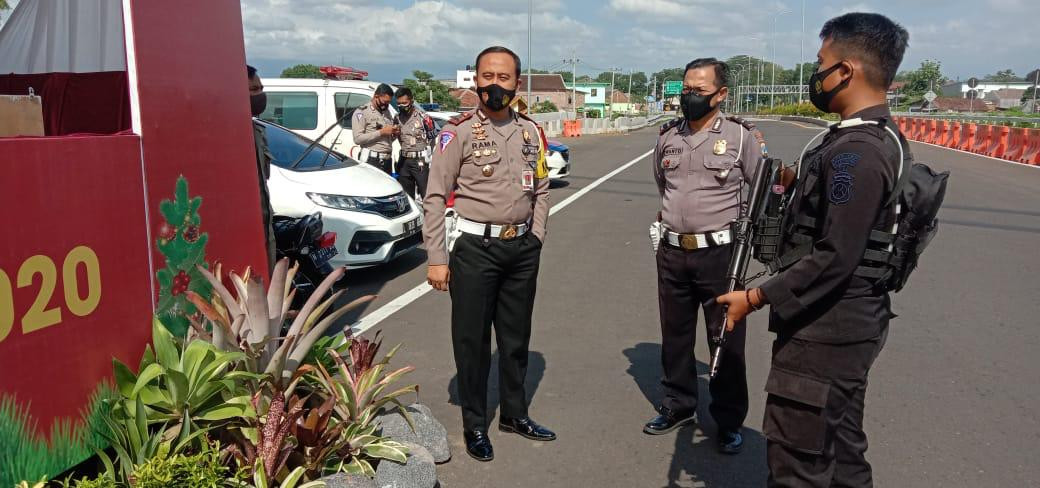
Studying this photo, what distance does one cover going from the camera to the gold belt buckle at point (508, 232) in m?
3.82

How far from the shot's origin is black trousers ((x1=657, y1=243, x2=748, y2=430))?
4000 mm

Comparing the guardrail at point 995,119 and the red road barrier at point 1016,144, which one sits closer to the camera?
the red road barrier at point 1016,144

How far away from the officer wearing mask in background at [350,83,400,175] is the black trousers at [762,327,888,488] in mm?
7903

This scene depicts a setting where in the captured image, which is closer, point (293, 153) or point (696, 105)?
point (696, 105)

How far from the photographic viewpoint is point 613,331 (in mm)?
6012

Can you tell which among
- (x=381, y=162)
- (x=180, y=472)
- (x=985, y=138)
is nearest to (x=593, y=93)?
(x=985, y=138)

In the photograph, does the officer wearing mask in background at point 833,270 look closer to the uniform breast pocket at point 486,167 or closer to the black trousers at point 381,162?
the uniform breast pocket at point 486,167

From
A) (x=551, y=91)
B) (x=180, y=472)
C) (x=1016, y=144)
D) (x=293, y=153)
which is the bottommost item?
(x=180, y=472)

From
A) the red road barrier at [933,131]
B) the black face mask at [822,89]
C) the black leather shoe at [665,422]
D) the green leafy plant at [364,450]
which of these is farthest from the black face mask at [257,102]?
the red road barrier at [933,131]

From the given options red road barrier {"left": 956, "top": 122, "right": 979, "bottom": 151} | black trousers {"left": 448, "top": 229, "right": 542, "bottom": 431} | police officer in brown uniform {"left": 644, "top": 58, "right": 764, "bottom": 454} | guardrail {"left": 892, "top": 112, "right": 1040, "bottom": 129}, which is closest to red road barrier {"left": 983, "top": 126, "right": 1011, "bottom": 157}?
red road barrier {"left": 956, "top": 122, "right": 979, "bottom": 151}

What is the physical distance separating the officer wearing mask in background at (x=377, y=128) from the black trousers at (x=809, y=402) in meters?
7.90

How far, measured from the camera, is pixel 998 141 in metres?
21.8

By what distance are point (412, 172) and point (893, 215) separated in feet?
26.8

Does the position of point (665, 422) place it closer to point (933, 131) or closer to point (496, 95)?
point (496, 95)
